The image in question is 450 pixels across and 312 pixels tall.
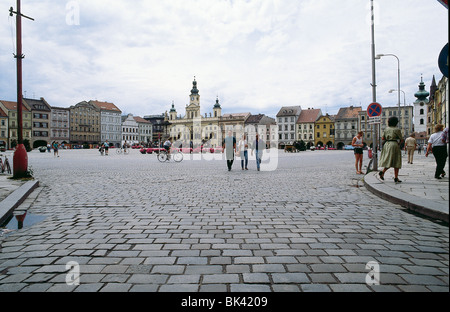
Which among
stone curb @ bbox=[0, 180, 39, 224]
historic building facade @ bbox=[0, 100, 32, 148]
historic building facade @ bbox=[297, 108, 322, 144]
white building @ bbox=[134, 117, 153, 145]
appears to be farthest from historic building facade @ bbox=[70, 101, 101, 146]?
stone curb @ bbox=[0, 180, 39, 224]

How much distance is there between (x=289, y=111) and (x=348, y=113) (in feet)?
64.3

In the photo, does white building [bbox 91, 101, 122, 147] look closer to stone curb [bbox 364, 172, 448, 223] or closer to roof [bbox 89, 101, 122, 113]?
roof [bbox 89, 101, 122, 113]

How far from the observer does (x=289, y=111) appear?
114750 millimetres

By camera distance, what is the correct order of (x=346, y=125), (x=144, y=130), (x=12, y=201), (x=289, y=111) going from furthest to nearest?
(x=144, y=130), (x=289, y=111), (x=346, y=125), (x=12, y=201)

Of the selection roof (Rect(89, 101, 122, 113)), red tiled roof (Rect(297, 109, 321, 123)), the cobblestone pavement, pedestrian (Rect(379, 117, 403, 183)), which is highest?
roof (Rect(89, 101, 122, 113))

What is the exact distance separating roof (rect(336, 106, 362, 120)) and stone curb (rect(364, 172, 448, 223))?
103 meters

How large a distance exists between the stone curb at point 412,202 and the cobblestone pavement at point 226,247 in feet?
0.76

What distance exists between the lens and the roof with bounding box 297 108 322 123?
359ft

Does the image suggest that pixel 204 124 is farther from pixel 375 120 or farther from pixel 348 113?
pixel 375 120

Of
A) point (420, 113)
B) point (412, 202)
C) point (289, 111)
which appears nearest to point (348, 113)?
point (289, 111)

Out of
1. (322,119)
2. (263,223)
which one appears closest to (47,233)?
(263,223)
